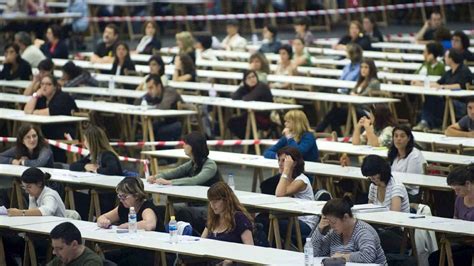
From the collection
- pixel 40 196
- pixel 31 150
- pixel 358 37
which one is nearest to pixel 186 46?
pixel 358 37

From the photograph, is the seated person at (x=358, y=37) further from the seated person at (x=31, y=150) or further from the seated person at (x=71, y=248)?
the seated person at (x=71, y=248)

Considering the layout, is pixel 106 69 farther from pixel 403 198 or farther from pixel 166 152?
pixel 403 198

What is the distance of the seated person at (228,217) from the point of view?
11633mm

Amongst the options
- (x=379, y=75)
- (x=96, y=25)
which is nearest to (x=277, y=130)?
(x=379, y=75)

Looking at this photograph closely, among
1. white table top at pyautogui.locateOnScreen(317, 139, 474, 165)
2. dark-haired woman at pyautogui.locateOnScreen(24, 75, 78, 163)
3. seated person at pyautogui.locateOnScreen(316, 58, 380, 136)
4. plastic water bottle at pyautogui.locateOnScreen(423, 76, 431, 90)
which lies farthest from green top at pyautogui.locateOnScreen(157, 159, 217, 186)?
plastic water bottle at pyautogui.locateOnScreen(423, 76, 431, 90)

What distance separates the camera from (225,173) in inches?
699

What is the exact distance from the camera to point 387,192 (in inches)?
497

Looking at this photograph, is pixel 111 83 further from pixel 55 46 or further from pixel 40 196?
pixel 40 196

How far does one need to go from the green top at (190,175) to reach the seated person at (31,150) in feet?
4.93

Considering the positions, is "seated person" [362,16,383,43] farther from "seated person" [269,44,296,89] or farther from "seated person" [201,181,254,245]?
"seated person" [201,181,254,245]

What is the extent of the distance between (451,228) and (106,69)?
11.9 meters

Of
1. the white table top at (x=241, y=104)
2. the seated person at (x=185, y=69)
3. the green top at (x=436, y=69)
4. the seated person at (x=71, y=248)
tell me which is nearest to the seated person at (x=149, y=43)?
the seated person at (x=185, y=69)

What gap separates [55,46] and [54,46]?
2 centimetres

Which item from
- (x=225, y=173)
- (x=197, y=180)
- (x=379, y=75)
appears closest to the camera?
(x=197, y=180)
